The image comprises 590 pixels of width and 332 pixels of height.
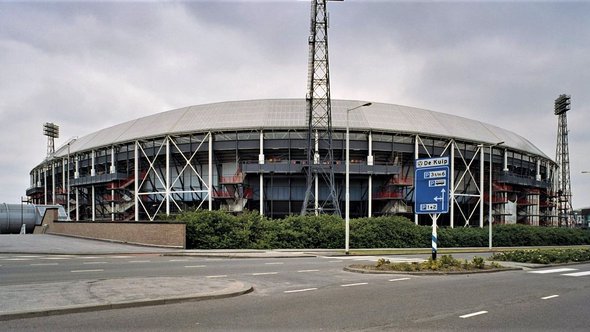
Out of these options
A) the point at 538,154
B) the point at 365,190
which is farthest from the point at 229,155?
the point at 538,154

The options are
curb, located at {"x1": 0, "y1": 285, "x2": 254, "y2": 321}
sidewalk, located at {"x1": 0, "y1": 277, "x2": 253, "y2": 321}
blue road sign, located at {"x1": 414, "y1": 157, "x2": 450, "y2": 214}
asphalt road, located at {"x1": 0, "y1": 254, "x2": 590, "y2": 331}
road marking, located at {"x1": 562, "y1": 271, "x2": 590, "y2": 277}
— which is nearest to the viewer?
asphalt road, located at {"x1": 0, "y1": 254, "x2": 590, "y2": 331}

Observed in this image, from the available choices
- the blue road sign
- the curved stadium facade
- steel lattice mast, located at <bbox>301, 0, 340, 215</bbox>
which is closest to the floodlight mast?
the curved stadium facade

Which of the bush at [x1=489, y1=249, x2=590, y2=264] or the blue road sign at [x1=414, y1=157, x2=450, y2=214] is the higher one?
the blue road sign at [x1=414, y1=157, x2=450, y2=214]

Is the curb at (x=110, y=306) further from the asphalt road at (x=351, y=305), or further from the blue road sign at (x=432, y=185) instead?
the blue road sign at (x=432, y=185)

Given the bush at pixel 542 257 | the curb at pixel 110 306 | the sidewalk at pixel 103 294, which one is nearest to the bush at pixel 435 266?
the bush at pixel 542 257

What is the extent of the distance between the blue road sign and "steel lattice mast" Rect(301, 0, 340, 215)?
30204 mm

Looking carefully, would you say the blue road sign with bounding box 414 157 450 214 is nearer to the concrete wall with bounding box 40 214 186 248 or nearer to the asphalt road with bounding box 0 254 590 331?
the asphalt road with bounding box 0 254 590 331

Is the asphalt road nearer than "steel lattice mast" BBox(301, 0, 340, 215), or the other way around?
the asphalt road

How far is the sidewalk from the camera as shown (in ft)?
30.7

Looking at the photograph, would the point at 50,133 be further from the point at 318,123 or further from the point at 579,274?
the point at 579,274

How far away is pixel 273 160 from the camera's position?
54.2 metres

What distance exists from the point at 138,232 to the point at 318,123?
2655 centimetres

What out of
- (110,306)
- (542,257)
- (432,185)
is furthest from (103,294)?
(542,257)

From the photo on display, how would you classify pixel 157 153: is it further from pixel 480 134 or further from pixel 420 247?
pixel 480 134
